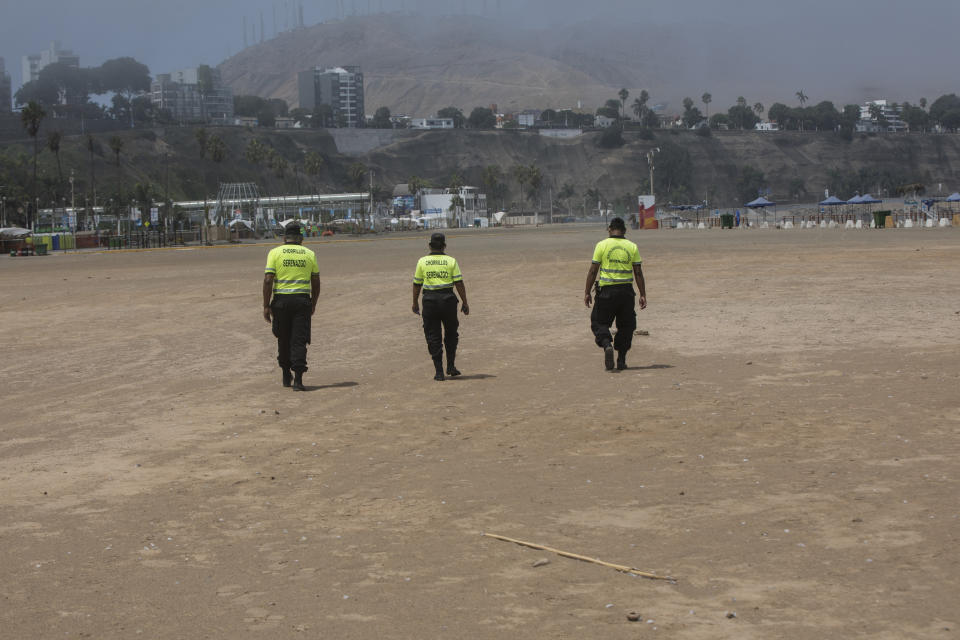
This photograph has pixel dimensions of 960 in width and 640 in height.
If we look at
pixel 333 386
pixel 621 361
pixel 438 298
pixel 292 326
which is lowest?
pixel 333 386

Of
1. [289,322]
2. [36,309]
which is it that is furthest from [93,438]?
[36,309]

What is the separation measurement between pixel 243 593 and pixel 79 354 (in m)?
12.2

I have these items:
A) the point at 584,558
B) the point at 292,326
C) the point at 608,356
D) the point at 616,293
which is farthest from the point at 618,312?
the point at 584,558

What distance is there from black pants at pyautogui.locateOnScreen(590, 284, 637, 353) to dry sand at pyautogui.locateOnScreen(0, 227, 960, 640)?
1.66 ft

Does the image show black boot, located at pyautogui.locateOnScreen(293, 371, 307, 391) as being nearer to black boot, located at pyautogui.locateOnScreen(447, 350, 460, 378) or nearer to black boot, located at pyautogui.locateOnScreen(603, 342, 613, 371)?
black boot, located at pyautogui.locateOnScreen(447, 350, 460, 378)

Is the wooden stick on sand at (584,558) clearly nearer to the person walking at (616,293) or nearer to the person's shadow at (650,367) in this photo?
the person walking at (616,293)

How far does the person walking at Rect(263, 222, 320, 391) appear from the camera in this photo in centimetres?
1271

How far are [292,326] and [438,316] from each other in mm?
1605

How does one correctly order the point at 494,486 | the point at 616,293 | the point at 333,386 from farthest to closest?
the point at 616,293 < the point at 333,386 < the point at 494,486

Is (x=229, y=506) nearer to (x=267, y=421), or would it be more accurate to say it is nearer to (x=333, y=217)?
(x=267, y=421)

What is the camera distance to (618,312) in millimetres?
13242

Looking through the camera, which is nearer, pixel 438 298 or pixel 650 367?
pixel 438 298

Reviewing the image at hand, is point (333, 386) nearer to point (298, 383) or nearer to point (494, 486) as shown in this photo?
point (298, 383)

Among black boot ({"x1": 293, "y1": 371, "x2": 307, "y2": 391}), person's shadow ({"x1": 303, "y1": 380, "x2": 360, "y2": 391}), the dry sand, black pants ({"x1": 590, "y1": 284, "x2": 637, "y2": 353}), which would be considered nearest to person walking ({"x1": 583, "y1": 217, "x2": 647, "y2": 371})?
black pants ({"x1": 590, "y1": 284, "x2": 637, "y2": 353})
